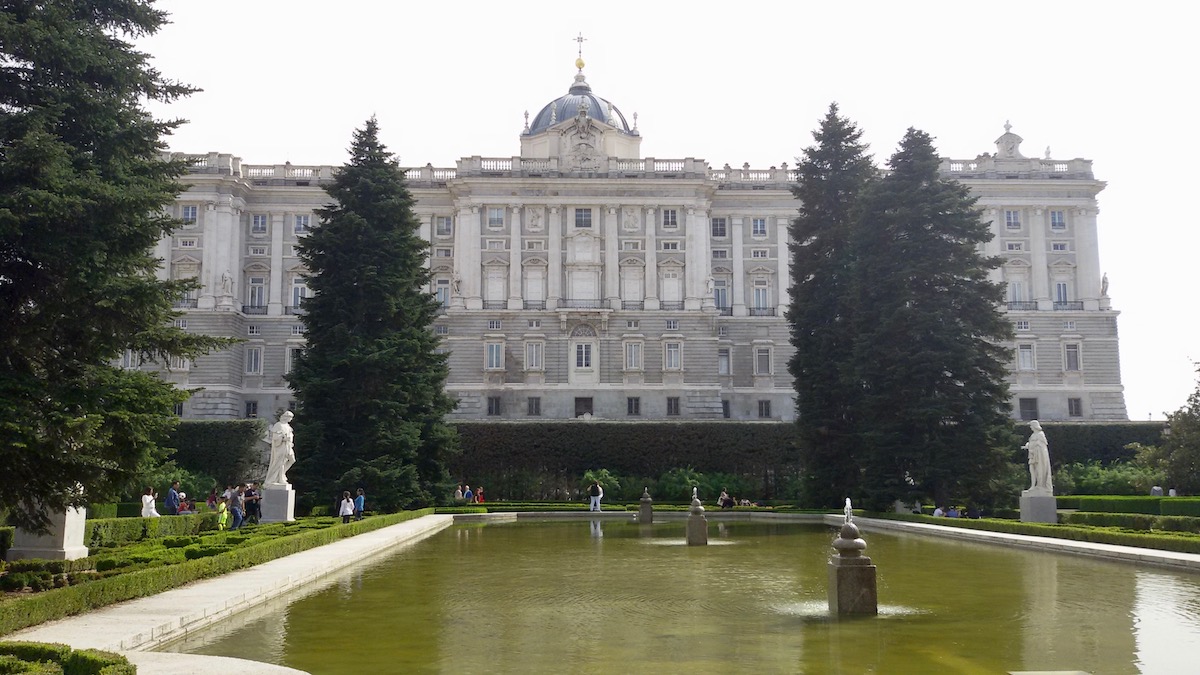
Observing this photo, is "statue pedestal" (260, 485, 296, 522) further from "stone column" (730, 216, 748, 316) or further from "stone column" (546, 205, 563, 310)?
"stone column" (730, 216, 748, 316)

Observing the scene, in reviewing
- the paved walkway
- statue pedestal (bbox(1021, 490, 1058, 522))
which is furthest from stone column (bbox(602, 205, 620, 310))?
the paved walkway

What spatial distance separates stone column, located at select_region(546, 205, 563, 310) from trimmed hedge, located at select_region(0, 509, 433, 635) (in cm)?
4528

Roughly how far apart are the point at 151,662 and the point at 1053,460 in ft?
152

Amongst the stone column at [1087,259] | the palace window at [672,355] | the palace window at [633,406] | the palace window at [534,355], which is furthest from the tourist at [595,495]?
the stone column at [1087,259]

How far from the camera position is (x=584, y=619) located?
35.1 ft

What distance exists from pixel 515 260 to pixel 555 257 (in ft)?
8.34

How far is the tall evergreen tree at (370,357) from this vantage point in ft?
99.4

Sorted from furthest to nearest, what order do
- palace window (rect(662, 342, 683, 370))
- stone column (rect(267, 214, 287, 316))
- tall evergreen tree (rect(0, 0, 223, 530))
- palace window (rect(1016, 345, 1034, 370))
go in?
stone column (rect(267, 214, 287, 316))
palace window (rect(1016, 345, 1034, 370))
palace window (rect(662, 342, 683, 370))
tall evergreen tree (rect(0, 0, 223, 530))

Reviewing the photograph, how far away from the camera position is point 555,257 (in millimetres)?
63750

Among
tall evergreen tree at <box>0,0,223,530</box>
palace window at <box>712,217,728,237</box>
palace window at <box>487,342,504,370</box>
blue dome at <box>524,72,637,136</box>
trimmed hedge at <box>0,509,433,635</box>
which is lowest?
trimmed hedge at <box>0,509,433,635</box>

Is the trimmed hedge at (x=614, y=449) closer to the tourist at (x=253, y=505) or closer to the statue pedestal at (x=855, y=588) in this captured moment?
the tourist at (x=253, y=505)

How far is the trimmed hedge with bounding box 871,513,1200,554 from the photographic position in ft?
55.2

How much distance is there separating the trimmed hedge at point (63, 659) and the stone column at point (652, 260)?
55996 mm

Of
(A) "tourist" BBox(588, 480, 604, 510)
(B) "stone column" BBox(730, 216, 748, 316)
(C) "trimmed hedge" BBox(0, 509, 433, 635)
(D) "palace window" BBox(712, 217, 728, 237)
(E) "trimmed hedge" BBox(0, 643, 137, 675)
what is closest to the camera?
(E) "trimmed hedge" BBox(0, 643, 137, 675)
